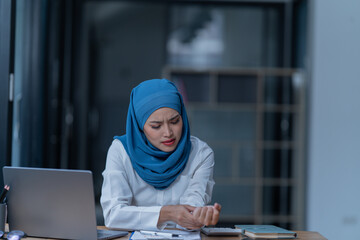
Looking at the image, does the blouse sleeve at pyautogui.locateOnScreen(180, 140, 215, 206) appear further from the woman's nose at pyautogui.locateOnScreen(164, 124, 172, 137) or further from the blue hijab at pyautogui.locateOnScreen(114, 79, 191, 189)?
the woman's nose at pyautogui.locateOnScreen(164, 124, 172, 137)

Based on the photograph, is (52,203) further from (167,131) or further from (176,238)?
(167,131)

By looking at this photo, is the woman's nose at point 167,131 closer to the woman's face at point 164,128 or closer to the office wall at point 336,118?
the woman's face at point 164,128

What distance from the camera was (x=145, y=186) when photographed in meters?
2.09

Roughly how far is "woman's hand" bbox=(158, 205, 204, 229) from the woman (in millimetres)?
170

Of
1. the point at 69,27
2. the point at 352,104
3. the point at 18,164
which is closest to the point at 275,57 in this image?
the point at 352,104

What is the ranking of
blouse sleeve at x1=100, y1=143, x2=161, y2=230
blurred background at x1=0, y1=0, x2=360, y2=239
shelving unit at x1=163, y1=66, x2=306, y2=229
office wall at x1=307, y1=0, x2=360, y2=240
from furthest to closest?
1. shelving unit at x1=163, y1=66, x2=306, y2=229
2. office wall at x1=307, y1=0, x2=360, y2=240
3. blurred background at x1=0, y1=0, x2=360, y2=239
4. blouse sleeve at x1=100, y1=143, x2=161, y2=230

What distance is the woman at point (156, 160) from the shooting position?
2002 millimetres

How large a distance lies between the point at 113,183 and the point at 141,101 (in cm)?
36

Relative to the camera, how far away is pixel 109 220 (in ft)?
5.98

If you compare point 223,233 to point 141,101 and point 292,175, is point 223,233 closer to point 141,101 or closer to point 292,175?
point 141,101

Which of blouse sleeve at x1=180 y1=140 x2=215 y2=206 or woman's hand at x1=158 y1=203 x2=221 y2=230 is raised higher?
blouse sleeve at x1=180 y1=140 x2=215 y2=206

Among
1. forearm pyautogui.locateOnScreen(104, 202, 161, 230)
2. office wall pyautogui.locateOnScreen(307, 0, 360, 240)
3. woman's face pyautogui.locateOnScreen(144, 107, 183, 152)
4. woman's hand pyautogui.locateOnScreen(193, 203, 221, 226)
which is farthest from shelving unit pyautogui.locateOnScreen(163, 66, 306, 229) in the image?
woman's hand pyautogui.locateOnScreen(193, 203, 221, 226)

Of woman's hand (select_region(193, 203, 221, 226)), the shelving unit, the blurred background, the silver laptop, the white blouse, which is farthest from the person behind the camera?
the shelving unit

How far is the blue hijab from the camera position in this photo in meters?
2.03
